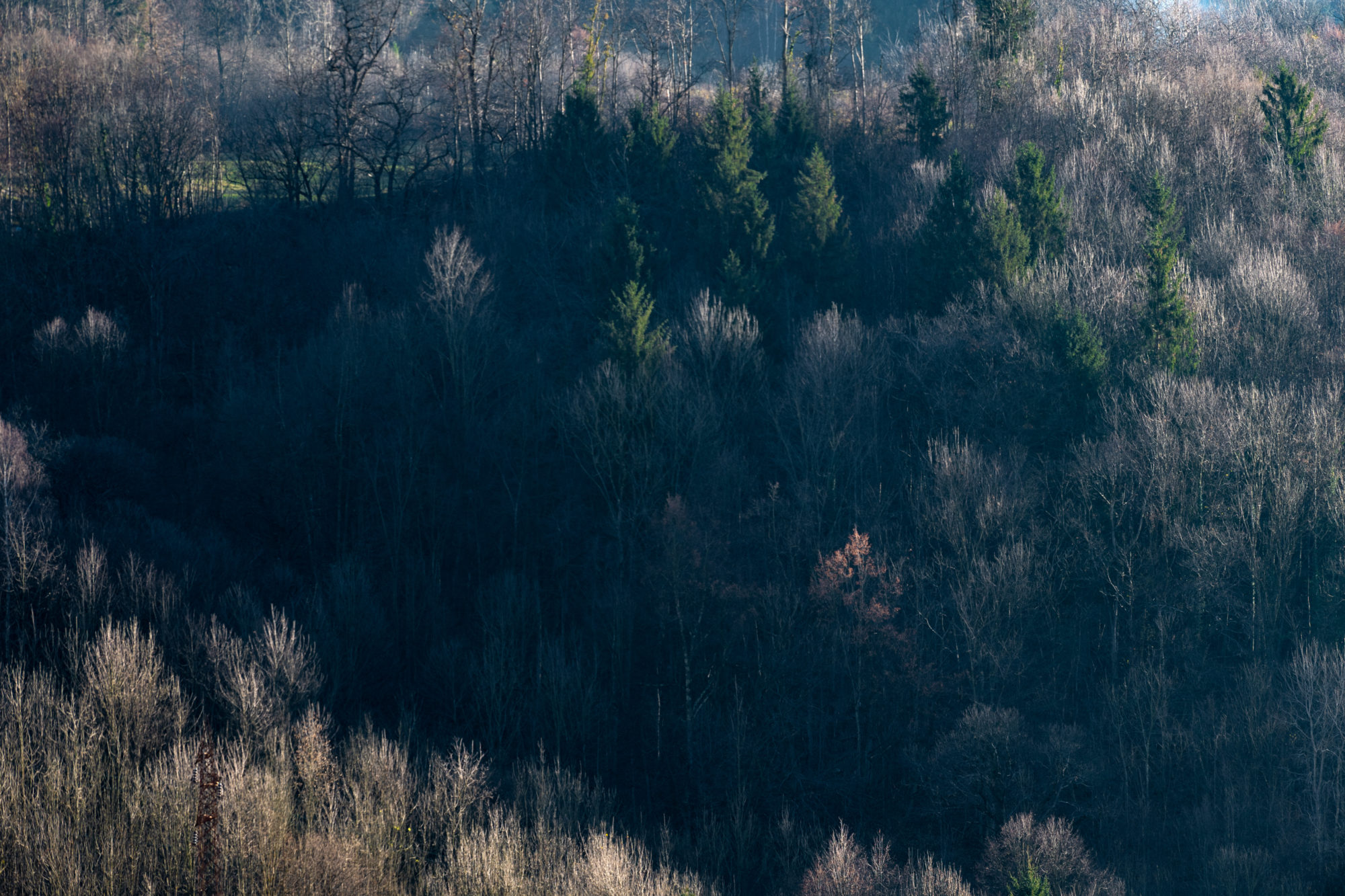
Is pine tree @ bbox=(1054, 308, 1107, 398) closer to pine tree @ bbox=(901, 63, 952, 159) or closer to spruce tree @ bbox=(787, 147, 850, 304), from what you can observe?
spruce tree @ bbox=(787, 147, 850, 304)

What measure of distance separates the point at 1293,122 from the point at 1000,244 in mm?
16191

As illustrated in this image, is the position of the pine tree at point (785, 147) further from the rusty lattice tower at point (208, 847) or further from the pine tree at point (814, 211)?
the rusty lattice tower at point (208, 847)

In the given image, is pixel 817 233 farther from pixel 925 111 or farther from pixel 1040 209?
pixel 925 111

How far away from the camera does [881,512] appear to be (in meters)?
42.7

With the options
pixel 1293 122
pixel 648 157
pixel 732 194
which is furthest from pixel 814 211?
pixel 1293 122

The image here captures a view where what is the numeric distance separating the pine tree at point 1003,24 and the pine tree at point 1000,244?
1707cm

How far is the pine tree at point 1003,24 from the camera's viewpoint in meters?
57.2

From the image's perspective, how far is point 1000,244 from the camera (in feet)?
147

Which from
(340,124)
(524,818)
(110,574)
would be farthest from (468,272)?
(524,818)

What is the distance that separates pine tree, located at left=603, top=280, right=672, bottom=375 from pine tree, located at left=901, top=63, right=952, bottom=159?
68.4 ft

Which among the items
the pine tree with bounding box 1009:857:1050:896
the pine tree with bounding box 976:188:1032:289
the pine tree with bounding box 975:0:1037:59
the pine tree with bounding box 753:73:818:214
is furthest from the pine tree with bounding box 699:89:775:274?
the pine tree with bounding box 1009:857:1050:896

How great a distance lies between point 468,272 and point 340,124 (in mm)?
14841

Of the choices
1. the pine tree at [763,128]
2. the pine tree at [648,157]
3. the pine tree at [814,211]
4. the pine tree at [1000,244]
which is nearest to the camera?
the pine tree at [1000,244]

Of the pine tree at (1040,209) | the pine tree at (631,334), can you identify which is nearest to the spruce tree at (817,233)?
the pine tree at (1040,209)
